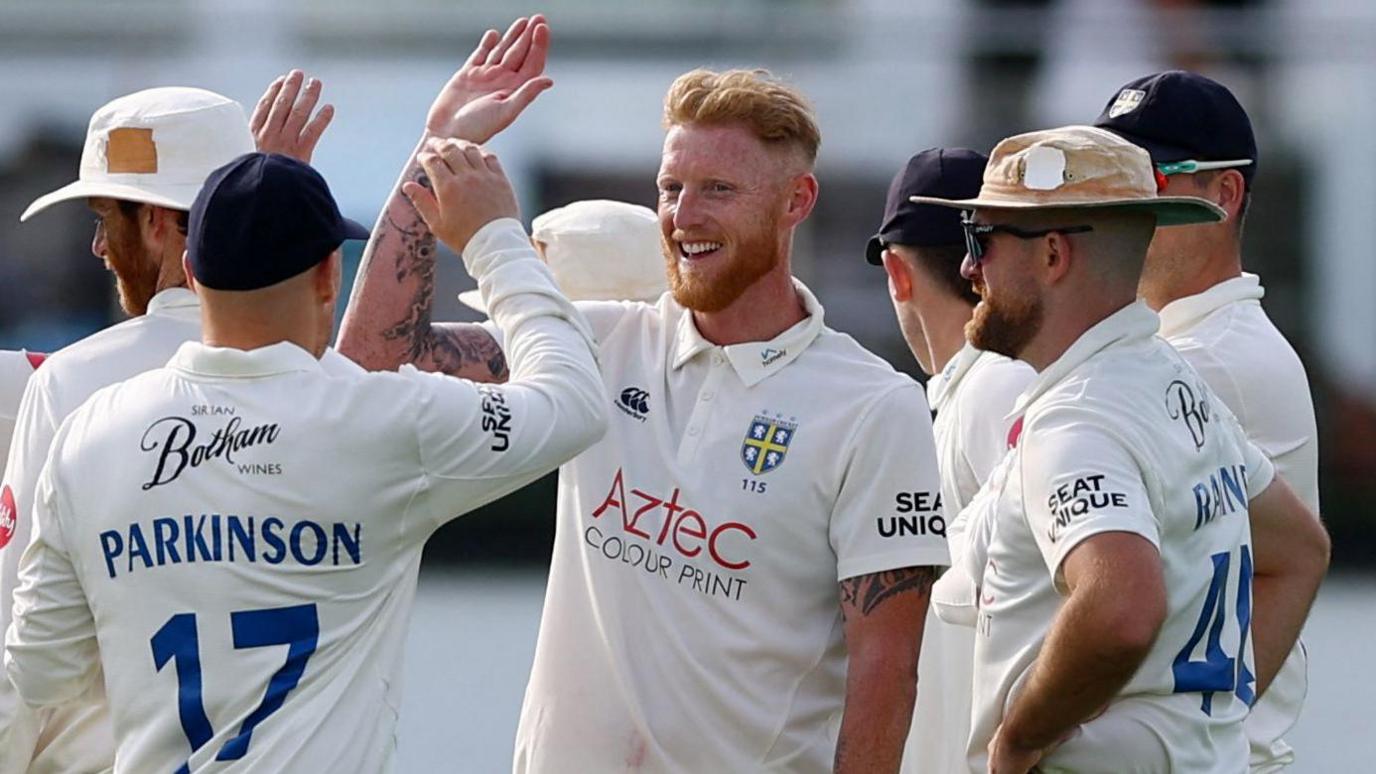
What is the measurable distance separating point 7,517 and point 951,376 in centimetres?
206

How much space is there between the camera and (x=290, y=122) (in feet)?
14.5

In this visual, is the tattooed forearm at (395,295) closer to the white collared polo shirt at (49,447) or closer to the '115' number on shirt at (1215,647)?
the white collared polo shirt at (49,447)

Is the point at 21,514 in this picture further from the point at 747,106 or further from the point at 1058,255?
the point at 1058,255

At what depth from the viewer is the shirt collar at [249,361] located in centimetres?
352

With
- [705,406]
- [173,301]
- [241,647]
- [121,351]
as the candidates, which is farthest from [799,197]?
[241,647]

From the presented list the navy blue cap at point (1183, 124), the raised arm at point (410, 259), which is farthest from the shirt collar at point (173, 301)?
the navy blue cap at point (1183, 124)

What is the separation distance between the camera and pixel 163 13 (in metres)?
22.3

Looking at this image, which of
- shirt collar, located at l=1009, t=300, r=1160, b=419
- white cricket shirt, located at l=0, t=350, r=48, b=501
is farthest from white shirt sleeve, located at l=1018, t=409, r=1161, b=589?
white cricket shirt, located at l=0, t=350, r=48, b=501

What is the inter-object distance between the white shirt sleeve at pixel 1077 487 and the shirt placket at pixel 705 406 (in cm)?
72

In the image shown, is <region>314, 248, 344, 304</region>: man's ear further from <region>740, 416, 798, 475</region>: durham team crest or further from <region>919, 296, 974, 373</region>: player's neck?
<region>919, 296, 974, 373</region>: player's neck

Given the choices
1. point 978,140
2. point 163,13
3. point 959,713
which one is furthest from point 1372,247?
point 959,713

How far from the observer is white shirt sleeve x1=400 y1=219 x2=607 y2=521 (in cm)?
355

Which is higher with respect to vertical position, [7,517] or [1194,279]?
[1194,279]

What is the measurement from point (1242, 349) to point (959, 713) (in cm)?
99
